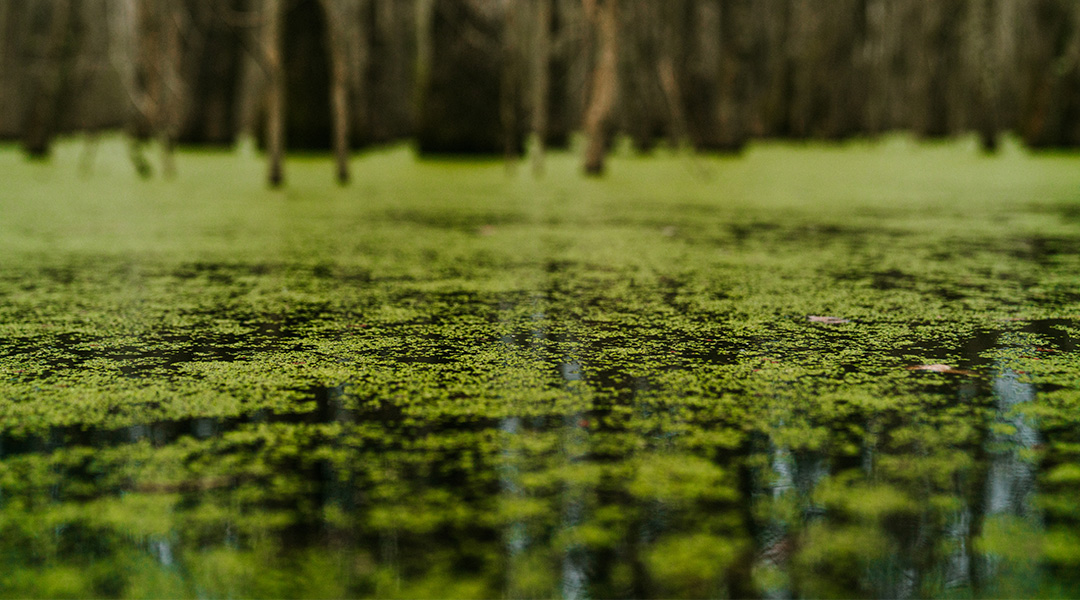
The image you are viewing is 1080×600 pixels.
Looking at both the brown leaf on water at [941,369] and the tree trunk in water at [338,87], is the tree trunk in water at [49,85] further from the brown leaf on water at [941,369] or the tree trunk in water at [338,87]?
the brown leaf on water at [941,369]

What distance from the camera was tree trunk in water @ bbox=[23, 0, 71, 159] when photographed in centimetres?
652

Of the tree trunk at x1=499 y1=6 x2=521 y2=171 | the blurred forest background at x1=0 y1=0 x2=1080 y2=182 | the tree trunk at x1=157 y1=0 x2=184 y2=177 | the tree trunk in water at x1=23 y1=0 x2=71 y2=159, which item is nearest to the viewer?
the tree trunk at x1=157 y1=0 x2=184 y2=177

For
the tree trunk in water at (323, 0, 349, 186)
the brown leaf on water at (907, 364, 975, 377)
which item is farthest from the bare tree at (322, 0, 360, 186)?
the brown leaf on water at (907, 364, 975, 377)

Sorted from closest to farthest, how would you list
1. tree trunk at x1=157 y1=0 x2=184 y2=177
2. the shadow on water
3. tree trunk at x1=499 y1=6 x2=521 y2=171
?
the shadow on water, tree trunk at x1=157 y1=0 x2=184 y2=177, tree trunk at x1=499 y1=6 x2=521 y2=171

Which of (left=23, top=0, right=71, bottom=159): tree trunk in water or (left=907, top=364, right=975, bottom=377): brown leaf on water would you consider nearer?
(left=907, top=364, right=975, bottom=377): brown leaf on water

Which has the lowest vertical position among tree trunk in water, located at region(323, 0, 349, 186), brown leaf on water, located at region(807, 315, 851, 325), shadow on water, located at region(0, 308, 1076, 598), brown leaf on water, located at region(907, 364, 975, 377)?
shadow on water, located at region(0, 308, 1076, 598)

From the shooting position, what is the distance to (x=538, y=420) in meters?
1.11

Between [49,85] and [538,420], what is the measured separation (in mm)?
6516

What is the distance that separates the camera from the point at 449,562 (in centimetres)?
75

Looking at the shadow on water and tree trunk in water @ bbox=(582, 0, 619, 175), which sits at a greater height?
tree trunk in water @ bbox=(582, 0, 619, 175)

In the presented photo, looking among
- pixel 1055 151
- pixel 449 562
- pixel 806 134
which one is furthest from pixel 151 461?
pixel 806 134

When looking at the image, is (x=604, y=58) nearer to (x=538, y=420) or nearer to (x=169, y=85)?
(x=169, y=85)

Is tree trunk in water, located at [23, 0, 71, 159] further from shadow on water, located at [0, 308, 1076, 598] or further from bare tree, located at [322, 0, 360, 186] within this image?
shadow on water, located at [0, 308, 1076, 598]

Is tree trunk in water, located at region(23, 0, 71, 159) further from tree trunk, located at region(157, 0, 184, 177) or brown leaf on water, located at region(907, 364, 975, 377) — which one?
brown leaf on water, located at region(907, 364, 975, 377)
